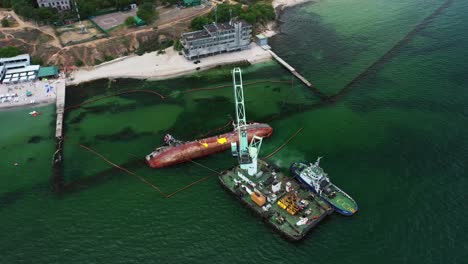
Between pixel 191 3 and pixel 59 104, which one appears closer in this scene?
pixel 59 104

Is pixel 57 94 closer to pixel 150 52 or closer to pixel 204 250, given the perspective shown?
pixel 150 52

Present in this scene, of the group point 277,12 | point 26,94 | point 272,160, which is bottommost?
point 272,160

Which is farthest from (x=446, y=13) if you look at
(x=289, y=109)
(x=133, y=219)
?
(x=133, y=219)

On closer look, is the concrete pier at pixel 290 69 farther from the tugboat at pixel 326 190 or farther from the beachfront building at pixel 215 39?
the tugboat at pixel 326 190

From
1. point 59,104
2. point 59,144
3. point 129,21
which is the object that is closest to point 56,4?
point 129,21

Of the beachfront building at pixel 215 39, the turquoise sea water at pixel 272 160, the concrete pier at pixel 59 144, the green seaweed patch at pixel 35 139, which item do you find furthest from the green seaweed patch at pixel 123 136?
the beachfront building at pixel 215 39

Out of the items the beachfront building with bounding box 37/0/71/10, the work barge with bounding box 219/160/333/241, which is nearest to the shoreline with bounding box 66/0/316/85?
the beachfront building with bounding box 37/0/71/10

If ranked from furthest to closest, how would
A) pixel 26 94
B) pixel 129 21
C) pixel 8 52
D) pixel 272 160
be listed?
pixel 129 21 < pixel 8 52 < pixel 26 94 < pixel 272 160

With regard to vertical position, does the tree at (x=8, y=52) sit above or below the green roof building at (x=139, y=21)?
below

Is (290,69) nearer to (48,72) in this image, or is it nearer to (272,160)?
Answer: (272,160)
